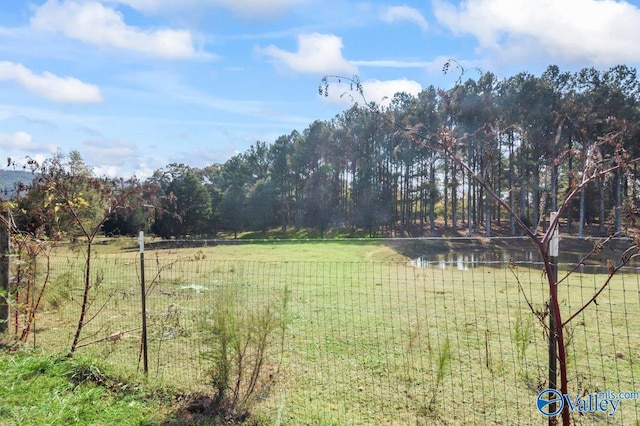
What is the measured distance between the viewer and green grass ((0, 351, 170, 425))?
141 inches

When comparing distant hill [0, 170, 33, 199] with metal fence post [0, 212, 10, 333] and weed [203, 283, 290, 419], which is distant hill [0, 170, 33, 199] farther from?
weed [203, 283, 290, 419]

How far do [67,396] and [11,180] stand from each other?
416 cm

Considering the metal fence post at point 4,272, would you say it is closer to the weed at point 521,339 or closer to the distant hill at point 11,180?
the distant hill at point 11,180

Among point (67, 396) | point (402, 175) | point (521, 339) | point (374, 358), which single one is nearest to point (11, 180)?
point (67, 396)

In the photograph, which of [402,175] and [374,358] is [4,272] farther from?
[402,175]

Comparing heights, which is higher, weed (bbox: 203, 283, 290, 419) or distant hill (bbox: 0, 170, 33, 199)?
distant hill (bbox: 0, 170, 33, 199)

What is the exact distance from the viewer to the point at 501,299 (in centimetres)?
972

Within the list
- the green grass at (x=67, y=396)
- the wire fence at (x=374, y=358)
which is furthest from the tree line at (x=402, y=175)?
the green grass at (x=67, y=396)

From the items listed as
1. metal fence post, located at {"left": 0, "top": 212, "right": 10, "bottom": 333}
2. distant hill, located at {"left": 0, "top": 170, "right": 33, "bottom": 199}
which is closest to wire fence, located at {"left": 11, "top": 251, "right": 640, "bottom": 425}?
metal fence post, located at {"left": 0, "top": 212, "right": 10, "bottom": 333}

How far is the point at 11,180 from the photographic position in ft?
21.6

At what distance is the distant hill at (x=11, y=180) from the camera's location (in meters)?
6.09

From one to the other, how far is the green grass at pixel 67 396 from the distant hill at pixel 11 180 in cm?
243

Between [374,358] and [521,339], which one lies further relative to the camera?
[374,358]

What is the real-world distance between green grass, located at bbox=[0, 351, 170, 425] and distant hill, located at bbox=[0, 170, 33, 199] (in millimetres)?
2434
